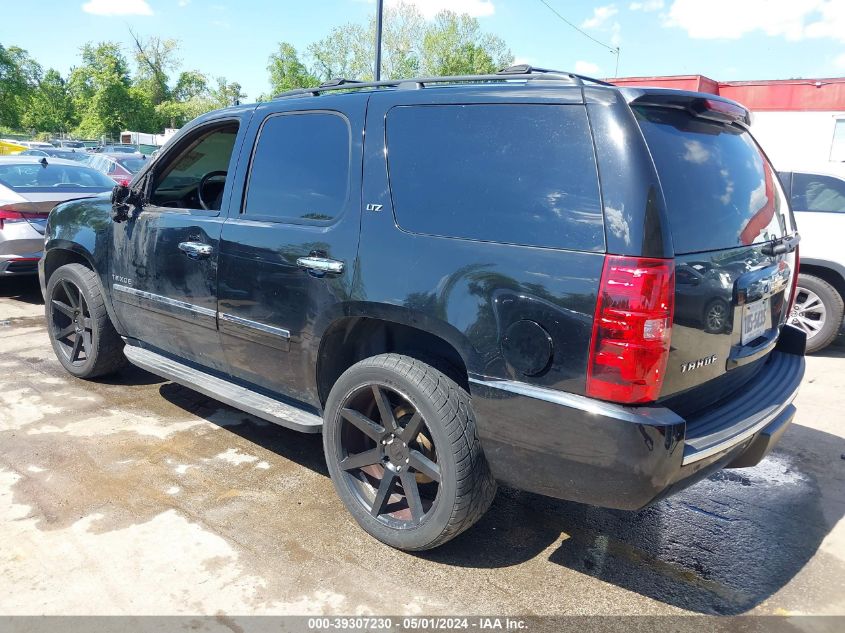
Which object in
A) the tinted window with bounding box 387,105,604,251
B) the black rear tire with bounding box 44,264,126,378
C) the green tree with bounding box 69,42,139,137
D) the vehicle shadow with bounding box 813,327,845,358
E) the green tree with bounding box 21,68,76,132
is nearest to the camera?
the tinted window with bounding box 387,105,604,251

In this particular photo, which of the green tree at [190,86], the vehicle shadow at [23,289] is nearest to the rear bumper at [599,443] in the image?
the vehicle shadow at [23,289]

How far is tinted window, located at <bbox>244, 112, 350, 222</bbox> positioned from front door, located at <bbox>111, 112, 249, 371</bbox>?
24 centimetres

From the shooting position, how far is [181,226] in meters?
3.79

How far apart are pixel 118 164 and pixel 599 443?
59.3ft

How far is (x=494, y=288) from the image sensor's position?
8.04 feet

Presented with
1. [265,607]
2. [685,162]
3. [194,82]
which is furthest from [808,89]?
[194,82]

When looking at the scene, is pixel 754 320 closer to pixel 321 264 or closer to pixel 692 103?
pixel 692 103

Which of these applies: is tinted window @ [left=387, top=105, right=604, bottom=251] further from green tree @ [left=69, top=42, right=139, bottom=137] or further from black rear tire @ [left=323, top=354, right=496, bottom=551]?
green tree @ [left=69, top=42, right=139, bottom=137]

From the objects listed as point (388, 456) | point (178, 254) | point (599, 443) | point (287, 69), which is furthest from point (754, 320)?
point (287, 69)

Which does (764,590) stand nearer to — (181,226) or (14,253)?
(181,226)

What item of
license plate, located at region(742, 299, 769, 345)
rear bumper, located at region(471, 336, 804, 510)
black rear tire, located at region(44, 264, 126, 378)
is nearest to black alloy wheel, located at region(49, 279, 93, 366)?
black rear tire, located at region(44, 264, 126, 378)

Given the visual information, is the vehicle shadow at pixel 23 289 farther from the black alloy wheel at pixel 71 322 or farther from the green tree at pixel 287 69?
the green tree at pixel 287 69

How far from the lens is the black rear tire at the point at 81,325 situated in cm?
464

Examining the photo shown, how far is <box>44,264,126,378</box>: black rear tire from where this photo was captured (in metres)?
4.64
